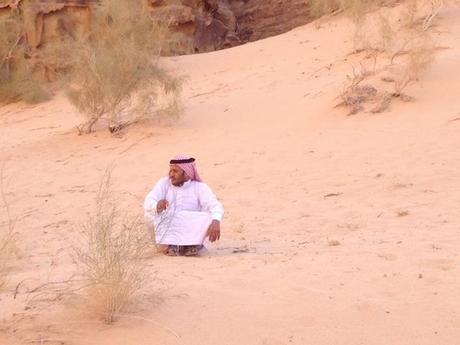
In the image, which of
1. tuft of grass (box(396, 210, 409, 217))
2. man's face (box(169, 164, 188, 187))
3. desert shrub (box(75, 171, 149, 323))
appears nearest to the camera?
desert shrub (box(75, 171, 149, 323))

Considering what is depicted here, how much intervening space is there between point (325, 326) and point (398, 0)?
46.5 feet

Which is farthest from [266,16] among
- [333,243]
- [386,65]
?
[333,243]

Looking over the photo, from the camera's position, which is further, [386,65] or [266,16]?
[266,16]

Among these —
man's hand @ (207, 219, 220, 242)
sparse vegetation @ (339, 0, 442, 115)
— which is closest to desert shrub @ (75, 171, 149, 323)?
man's hand @ (207, 219, 220, 242)

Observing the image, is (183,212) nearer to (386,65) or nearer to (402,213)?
(402,213)

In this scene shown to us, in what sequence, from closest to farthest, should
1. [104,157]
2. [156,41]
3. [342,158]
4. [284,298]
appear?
[284,298] < [342,158] < [104,157] < [156,41]

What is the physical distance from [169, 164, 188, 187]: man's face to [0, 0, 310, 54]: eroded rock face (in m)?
9.65

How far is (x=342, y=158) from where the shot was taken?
28.4ft

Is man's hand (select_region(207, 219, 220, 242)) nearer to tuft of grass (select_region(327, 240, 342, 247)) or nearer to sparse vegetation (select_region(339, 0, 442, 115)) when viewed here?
tuft of grass (select_region(327, 240, 342, 247))

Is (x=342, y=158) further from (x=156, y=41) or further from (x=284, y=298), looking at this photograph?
(x=156, y=41)

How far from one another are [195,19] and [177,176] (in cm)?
1476

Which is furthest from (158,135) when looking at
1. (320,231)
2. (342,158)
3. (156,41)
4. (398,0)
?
(398,0)

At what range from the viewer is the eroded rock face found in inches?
693

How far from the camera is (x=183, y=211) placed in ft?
17.4
